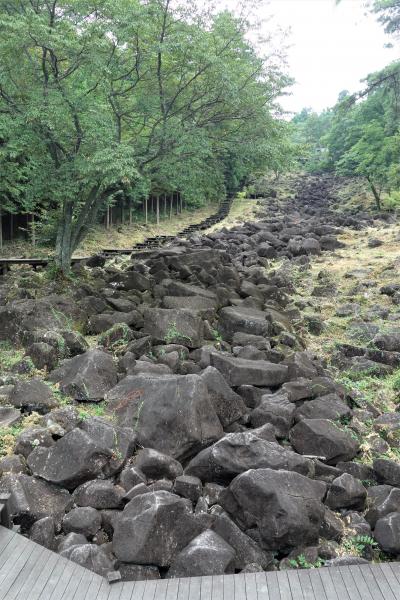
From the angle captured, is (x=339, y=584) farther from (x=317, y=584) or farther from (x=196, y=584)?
(x=196, y=584)

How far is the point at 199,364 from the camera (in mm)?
11117

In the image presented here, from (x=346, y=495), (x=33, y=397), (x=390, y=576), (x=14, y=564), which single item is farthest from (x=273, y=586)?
(x=33, y=397)

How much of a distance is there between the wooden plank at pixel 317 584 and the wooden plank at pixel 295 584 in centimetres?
15

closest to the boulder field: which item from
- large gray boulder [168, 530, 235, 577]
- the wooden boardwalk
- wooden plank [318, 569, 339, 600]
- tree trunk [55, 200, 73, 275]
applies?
large gray boulder [168, 530, 235, 577]

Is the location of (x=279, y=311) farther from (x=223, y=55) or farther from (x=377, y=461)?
(x=377, y=461)

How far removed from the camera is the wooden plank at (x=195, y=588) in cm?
529

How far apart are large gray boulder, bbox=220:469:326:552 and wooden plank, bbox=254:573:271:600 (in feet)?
2.33

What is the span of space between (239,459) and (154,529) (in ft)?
5.70

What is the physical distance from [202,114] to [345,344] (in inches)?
337

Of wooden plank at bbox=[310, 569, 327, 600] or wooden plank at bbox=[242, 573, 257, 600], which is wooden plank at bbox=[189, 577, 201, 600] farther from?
A: wooden plank at bbox=[310, 569, 327, 600]

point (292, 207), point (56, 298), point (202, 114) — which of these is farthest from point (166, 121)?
point (292, 207)

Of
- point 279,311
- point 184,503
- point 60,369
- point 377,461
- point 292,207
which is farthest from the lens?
point 292,207

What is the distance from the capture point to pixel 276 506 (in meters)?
6.30

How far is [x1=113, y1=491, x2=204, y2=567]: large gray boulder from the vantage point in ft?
19.5
